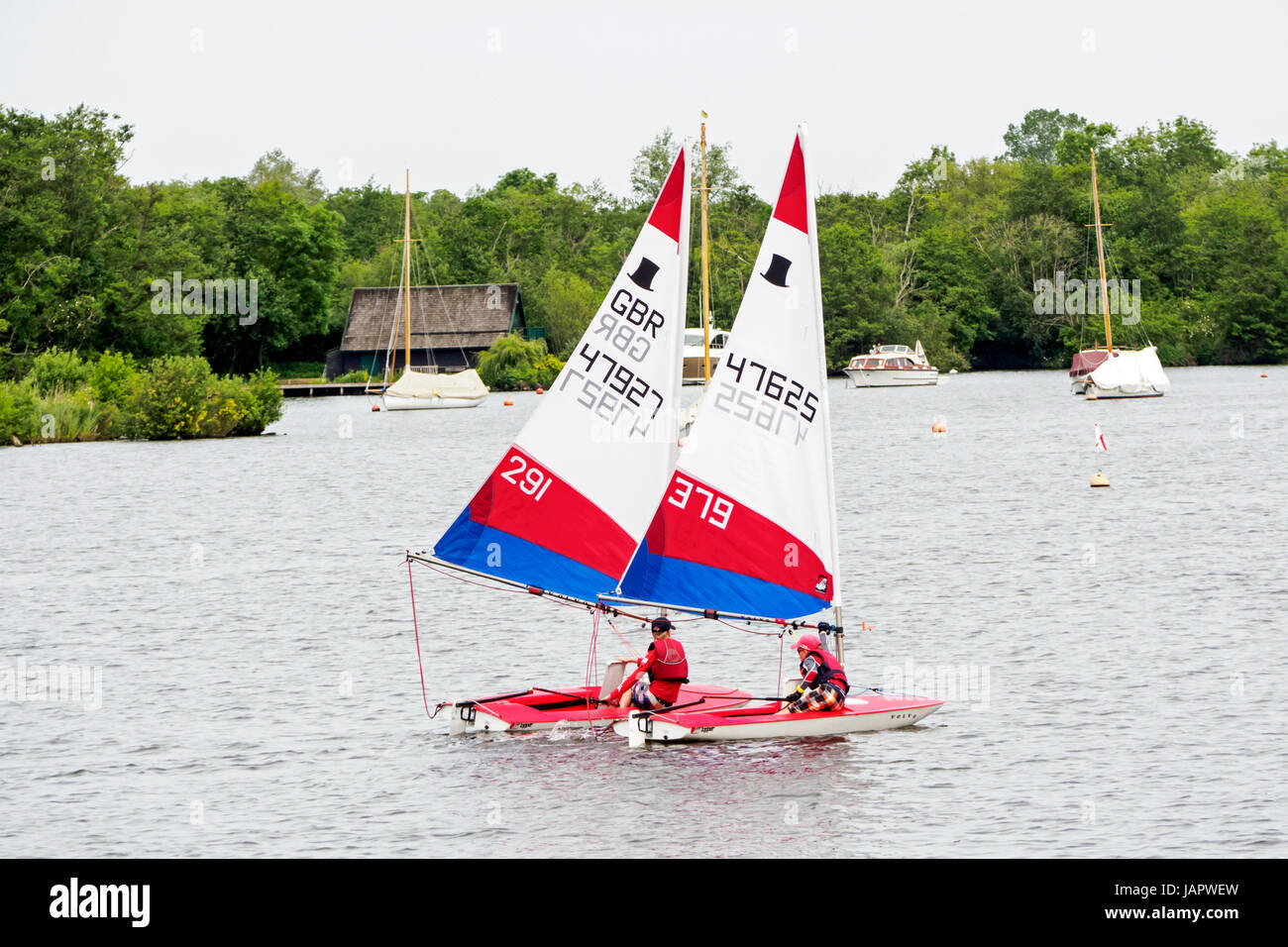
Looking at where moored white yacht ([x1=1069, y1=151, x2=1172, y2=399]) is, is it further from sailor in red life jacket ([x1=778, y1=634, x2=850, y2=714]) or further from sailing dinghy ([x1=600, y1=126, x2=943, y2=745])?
sailor in red life jacket ([x1=778, y1=634, x2=850, y2=714])

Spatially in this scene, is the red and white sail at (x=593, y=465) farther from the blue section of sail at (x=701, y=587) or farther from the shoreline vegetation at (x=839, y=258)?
the shoreline vegetation at (x=839, y=258)

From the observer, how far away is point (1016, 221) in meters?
147

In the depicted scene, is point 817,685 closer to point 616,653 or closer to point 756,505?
point 756,505

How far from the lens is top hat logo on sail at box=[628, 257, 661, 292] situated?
22.4 metres

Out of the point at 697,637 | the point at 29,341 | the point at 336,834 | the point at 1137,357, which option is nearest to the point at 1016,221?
the point at 1137,357

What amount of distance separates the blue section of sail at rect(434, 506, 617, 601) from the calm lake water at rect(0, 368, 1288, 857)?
2.30m

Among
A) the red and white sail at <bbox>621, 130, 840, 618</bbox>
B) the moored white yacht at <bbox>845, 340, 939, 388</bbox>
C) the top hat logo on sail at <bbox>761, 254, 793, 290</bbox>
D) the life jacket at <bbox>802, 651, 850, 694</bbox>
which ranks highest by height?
the moored white yacht at <bbox>845, 340, 939, 388</bbox>

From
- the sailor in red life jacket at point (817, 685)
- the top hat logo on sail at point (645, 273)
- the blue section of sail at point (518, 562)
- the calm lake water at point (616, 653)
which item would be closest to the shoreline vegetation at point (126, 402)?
the calm lake water at point (616, 653)

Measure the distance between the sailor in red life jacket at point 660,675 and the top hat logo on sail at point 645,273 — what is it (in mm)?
4940

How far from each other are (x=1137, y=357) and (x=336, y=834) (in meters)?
92.0

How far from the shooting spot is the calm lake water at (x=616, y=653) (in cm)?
1844

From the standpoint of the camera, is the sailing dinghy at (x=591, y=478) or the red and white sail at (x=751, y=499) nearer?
the red and white sail at (x=751, y=499)

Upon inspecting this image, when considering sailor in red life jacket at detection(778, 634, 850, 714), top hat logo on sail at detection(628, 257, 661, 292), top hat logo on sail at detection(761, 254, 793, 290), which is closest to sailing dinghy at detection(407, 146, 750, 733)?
top hat logo on sail at detection(628, 257, 661, 292)
